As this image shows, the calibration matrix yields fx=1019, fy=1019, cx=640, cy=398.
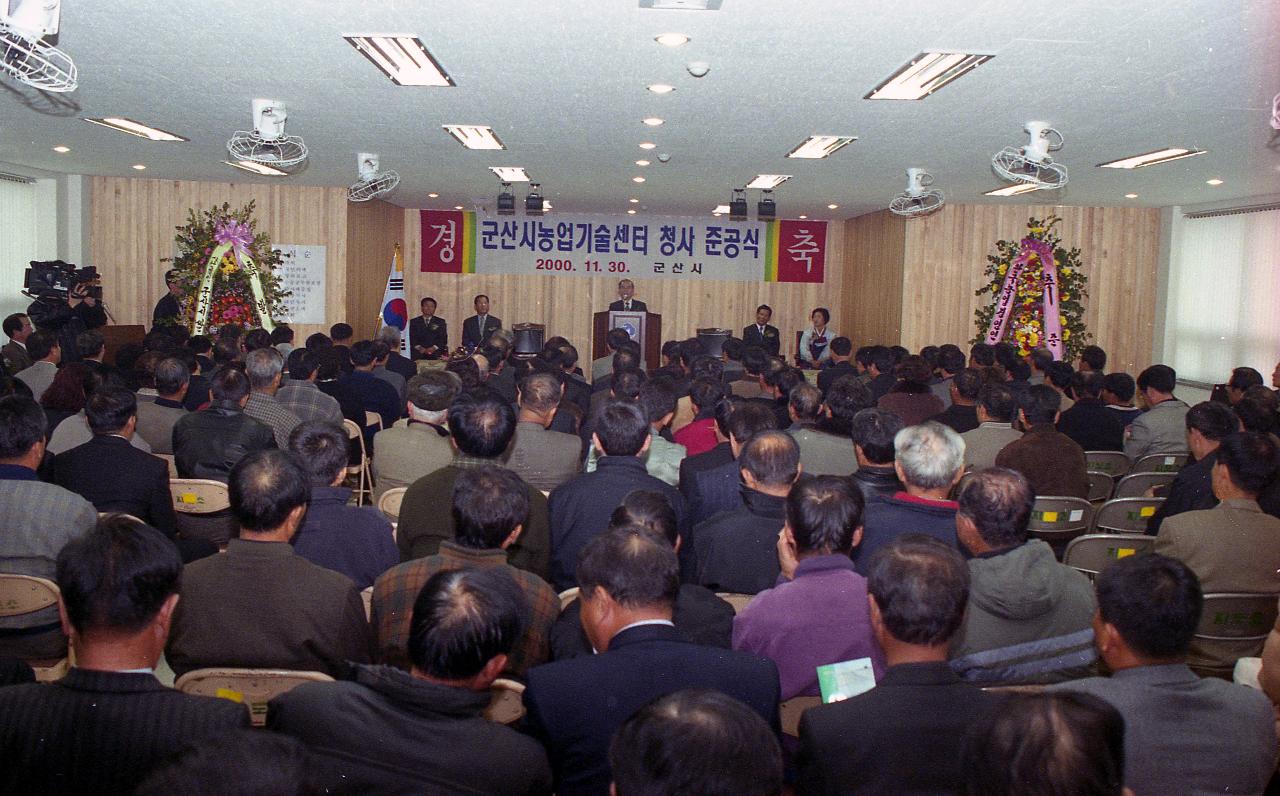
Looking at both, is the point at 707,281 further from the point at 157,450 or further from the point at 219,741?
the point at 219,741

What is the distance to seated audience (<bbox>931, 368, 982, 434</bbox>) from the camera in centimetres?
629

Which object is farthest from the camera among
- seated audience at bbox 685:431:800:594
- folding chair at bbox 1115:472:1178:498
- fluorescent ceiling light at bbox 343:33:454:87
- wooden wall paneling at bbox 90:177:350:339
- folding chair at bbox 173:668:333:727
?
wooden wall paneling at bbox 90:177:350:339

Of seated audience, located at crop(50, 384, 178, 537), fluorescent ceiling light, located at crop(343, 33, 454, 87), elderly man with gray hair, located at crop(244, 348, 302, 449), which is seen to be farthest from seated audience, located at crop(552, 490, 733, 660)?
elderly man with gray hair, located at crop(244, 348, 302, 449)

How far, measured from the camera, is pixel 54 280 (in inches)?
404

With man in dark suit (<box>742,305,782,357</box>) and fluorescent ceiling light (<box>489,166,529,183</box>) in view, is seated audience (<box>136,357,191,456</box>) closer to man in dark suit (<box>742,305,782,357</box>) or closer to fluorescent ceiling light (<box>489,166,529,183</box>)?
fluorescent ceiling light (<box>489,166,529,183</box>)

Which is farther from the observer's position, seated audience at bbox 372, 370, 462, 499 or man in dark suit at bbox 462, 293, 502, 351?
man in dark suit at bbox 462, 293, 502, 351

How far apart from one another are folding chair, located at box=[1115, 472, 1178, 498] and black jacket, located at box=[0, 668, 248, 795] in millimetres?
4961

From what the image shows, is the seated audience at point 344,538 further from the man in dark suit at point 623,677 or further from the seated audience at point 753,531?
the man in dark suit at point 623,677

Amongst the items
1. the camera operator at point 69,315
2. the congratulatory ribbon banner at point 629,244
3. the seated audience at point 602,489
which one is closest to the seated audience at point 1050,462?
the seated audience at point 602,489

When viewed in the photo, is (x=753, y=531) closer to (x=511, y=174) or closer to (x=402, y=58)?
(x=402, y=58)

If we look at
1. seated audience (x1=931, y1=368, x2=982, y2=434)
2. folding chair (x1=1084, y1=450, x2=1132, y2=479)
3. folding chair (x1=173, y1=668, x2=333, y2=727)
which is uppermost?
seated audience (x1=931, y1=368, x2=982, y2=434)

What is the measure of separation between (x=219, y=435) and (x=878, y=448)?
322cm

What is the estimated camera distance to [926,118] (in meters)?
6.75

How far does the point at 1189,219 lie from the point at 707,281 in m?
6.72
